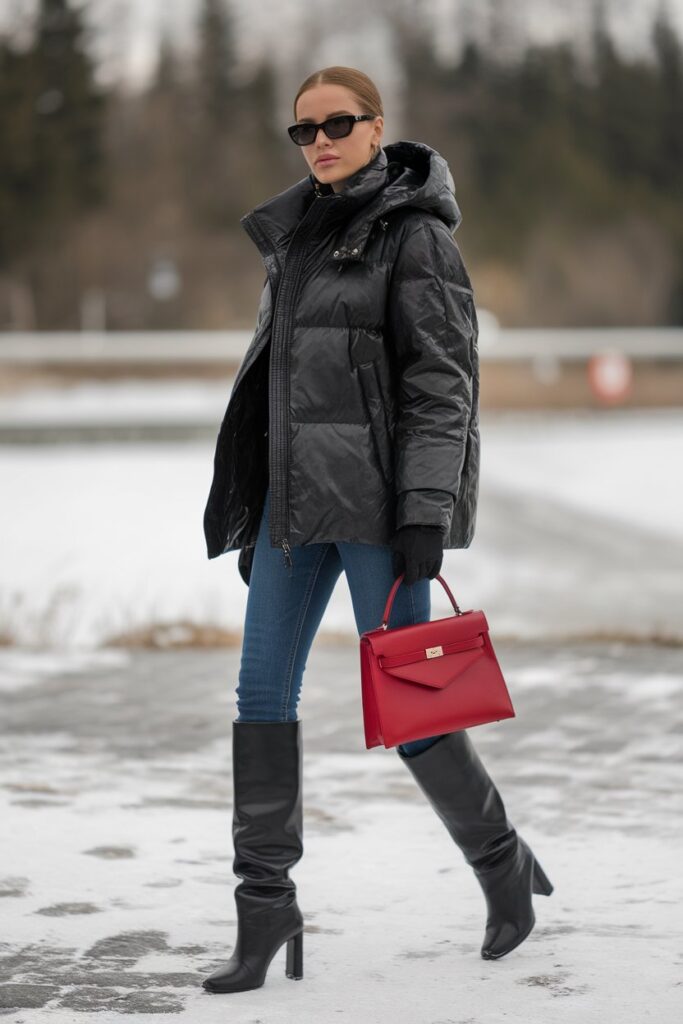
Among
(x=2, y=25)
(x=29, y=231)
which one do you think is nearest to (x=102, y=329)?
(x=29, y=231)

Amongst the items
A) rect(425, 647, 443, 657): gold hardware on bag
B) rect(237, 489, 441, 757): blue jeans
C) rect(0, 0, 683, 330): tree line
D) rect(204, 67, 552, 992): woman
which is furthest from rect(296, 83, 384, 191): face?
rect(0, 0, 683, 330): tree line

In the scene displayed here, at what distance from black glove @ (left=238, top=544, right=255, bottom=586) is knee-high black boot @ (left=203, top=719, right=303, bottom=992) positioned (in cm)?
34

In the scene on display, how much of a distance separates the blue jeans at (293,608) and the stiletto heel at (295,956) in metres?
0.40

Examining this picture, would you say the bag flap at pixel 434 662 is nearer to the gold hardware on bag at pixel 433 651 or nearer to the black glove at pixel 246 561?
the gold hardware on bag at pixel 433 651

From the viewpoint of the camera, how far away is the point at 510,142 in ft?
170

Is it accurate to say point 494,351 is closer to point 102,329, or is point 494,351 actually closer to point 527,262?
point 102,329

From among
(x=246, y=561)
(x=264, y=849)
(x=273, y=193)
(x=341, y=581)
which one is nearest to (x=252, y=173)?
(x=273, y=193)

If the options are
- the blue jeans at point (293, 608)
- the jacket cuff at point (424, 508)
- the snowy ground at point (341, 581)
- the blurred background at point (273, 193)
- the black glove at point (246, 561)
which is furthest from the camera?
the blurred background at point (273, 193)

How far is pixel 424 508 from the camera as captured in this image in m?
2.89

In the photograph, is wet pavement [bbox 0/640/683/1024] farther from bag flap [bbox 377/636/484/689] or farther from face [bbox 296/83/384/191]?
face [bbox 296/83/384/191]

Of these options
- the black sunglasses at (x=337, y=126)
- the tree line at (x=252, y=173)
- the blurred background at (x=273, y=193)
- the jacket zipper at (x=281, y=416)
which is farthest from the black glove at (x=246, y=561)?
the tree line at (x=252, y=173)

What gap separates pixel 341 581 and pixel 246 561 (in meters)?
8.26

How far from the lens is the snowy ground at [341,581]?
9.27 m

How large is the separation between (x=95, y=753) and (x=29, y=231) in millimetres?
41481
